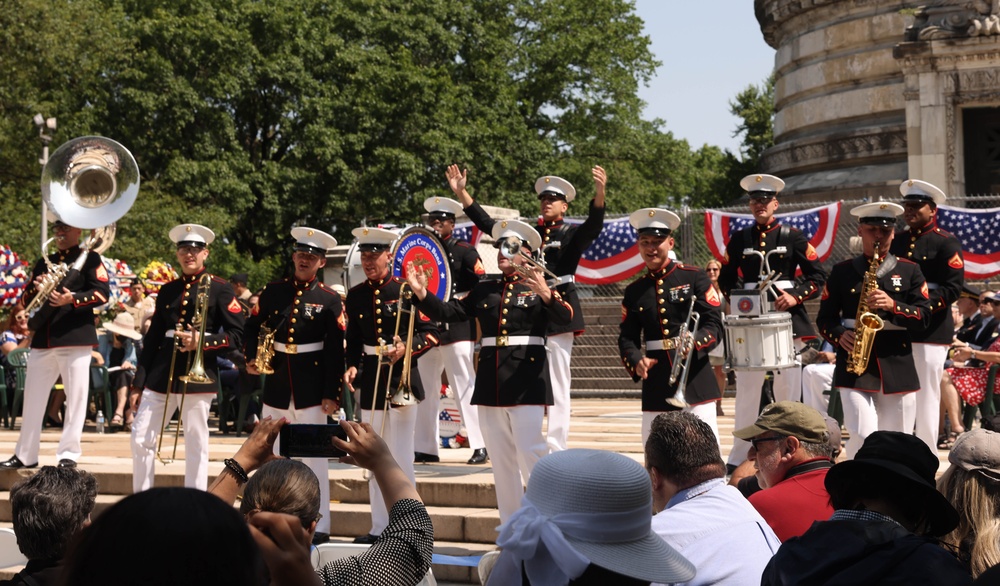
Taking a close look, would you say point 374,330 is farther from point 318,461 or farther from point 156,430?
point 156,430

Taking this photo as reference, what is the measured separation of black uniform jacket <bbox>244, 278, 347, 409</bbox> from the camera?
10352 mm

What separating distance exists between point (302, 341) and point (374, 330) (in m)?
0.59

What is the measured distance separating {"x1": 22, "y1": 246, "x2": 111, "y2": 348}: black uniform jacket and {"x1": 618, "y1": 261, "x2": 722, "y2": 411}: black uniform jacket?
479cm

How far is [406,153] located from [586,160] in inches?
348

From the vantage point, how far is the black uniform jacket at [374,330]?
10219mm

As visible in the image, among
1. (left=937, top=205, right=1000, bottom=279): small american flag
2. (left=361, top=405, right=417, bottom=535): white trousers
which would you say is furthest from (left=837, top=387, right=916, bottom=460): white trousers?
(left=937, top=205, right=1000, bottom=279): small american flag

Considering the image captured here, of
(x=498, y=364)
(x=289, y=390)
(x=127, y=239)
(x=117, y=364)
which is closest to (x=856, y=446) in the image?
(x=498, y=364)

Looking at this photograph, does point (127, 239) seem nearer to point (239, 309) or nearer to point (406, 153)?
point (406, 153)

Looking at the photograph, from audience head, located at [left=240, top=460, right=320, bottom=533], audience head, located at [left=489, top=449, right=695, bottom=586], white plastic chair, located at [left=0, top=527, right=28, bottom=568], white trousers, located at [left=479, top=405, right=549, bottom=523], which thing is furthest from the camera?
white trousers, located at [left=479, top=405, right=549, bottom=523]

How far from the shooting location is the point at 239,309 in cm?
1101

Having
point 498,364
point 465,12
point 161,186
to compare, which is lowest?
point 498,364

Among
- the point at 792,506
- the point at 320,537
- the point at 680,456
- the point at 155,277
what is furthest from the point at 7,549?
the point at 155,277

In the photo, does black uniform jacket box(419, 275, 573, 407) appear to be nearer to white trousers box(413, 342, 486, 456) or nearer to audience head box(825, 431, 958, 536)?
white trousers box(413, 342, 486, 456)

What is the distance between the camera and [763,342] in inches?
404
